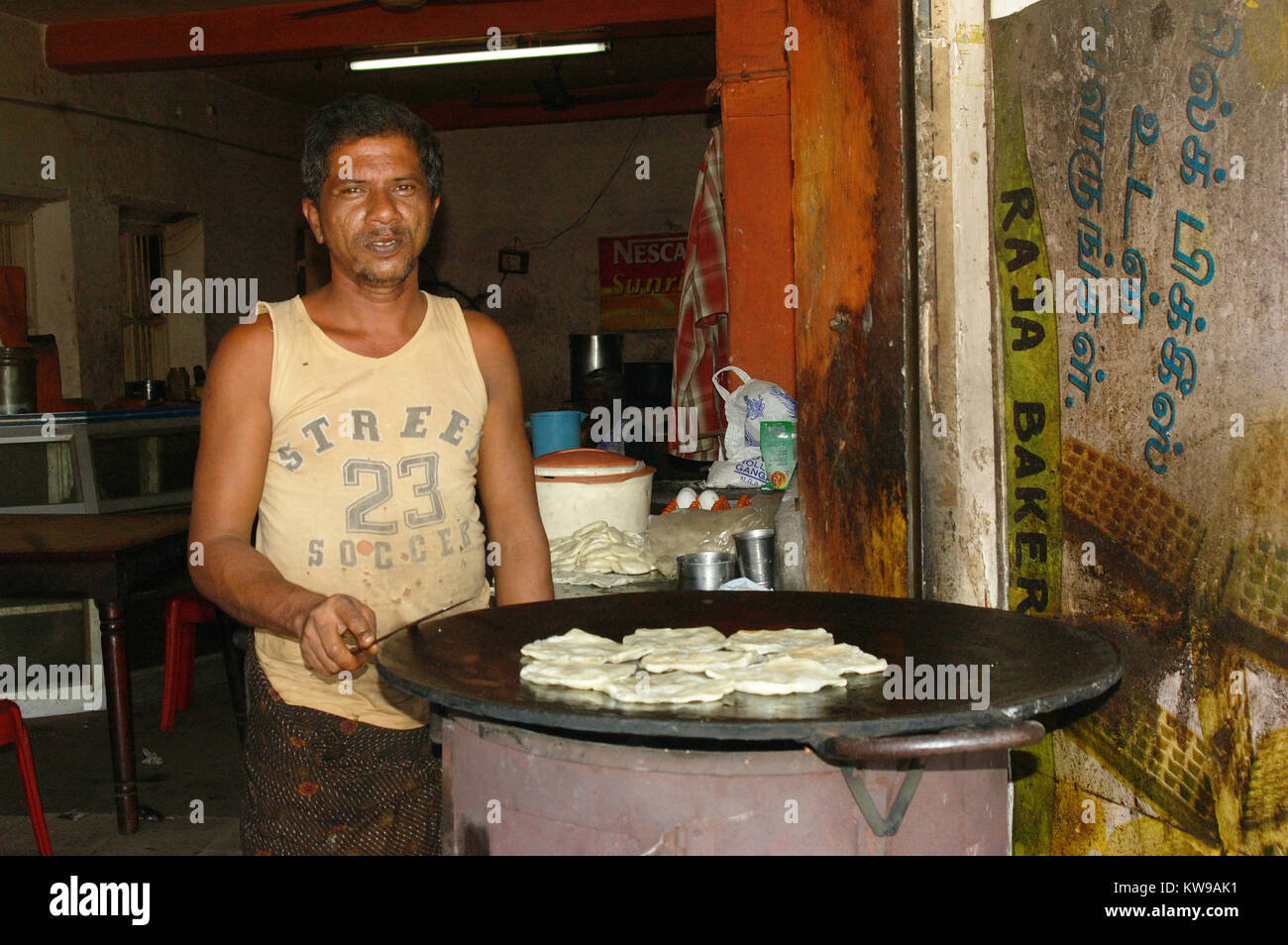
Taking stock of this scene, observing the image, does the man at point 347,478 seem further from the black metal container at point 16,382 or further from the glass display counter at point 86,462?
the black metal container at point 16,382

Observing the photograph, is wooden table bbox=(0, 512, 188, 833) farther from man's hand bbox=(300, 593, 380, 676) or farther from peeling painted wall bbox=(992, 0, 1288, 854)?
peeling painted wall bbox=(992, 0, 1288, 854)

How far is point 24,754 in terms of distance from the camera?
3320mm

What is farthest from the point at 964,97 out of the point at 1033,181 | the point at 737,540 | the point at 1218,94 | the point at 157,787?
the point at 157,787

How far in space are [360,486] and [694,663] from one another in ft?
2.37

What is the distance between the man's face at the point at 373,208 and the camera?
2.08 m

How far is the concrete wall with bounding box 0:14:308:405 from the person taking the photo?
7.54m

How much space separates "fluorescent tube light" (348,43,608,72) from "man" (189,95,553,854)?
20.1ft

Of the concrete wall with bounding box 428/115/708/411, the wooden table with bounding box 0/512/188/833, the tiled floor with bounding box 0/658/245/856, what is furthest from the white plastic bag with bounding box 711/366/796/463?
the concrete wall with bounding box 428/115/708/411

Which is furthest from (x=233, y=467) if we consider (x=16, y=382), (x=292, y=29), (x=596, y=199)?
(x=596, y=199)

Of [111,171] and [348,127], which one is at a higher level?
[111,171]

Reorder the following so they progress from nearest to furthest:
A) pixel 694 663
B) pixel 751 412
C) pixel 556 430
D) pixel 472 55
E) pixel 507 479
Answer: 1. pixel 694 663
2. pixel 507 479
3. pixel 751 412
4. pixel 556 430
5. pixel 472 55

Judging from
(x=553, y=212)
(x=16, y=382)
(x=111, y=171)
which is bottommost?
(x=16, y=382)

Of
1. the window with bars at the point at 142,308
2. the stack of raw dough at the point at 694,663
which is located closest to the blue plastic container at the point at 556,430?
the stack of raw dough at the point at 694,663

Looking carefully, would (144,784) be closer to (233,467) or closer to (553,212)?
(233,467)
